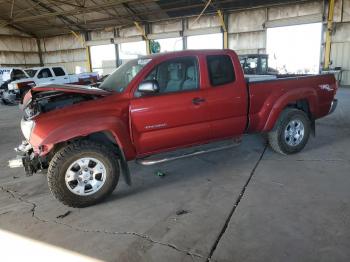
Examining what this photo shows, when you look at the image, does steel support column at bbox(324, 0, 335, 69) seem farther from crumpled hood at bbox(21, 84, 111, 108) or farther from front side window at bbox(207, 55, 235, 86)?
crumpled hood at bbox(21, 84, 111, 108)

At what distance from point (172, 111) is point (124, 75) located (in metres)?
0.88

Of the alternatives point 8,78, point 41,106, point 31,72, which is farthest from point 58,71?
point 41,106

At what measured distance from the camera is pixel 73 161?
3.42m

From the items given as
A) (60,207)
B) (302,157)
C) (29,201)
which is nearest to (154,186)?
(60,207)

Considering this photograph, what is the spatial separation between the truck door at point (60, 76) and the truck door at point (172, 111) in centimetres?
1166

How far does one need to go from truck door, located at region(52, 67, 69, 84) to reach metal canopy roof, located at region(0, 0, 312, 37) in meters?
5.29

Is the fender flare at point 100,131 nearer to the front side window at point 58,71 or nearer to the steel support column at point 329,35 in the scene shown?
the front side window at point 58,71

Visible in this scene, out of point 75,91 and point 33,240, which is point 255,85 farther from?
point 33,240

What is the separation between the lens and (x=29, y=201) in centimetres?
378

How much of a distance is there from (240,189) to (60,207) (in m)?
2.24

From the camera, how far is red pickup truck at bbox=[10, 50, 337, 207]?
341 centimetres

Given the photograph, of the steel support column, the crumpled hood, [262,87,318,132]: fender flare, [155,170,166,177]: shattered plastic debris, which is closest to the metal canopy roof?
the steel support column

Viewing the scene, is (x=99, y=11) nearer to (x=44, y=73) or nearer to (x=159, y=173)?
(x=44, y=73)

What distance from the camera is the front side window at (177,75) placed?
391cm
